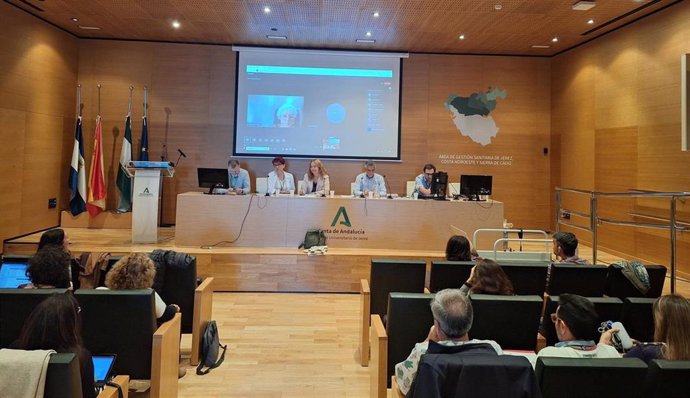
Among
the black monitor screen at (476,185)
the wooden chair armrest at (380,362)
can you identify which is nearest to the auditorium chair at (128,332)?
the wooden chair armrest at (380,362)

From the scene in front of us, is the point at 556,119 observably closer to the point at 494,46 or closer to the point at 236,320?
the point at 494,46

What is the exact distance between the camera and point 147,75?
26.2ft

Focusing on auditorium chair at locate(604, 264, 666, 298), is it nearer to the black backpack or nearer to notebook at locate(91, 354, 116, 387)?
the black backpack

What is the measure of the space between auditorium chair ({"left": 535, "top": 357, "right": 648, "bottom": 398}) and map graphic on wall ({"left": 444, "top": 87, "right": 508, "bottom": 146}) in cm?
736

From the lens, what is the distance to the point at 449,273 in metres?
3.18

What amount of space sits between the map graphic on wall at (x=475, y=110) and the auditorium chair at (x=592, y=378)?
736cm

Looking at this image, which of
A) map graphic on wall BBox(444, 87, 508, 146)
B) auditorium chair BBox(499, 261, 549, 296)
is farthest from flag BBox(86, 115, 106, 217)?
auditorium chair BBox(499, 261, 549, 296)

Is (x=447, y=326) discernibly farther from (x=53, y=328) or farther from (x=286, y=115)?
(x=286, y=115)

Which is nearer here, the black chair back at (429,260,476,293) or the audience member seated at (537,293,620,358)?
the audience member seated at (537,293,620,358)

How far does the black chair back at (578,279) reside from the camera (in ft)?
10.3

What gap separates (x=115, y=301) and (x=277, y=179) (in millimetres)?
4506

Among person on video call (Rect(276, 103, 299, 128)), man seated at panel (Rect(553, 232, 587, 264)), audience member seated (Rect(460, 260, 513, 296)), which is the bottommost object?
audience member seated (Rect(460, 260, 513, 296))

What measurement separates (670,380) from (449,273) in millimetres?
1791

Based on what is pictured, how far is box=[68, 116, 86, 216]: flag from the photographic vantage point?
7.41m
